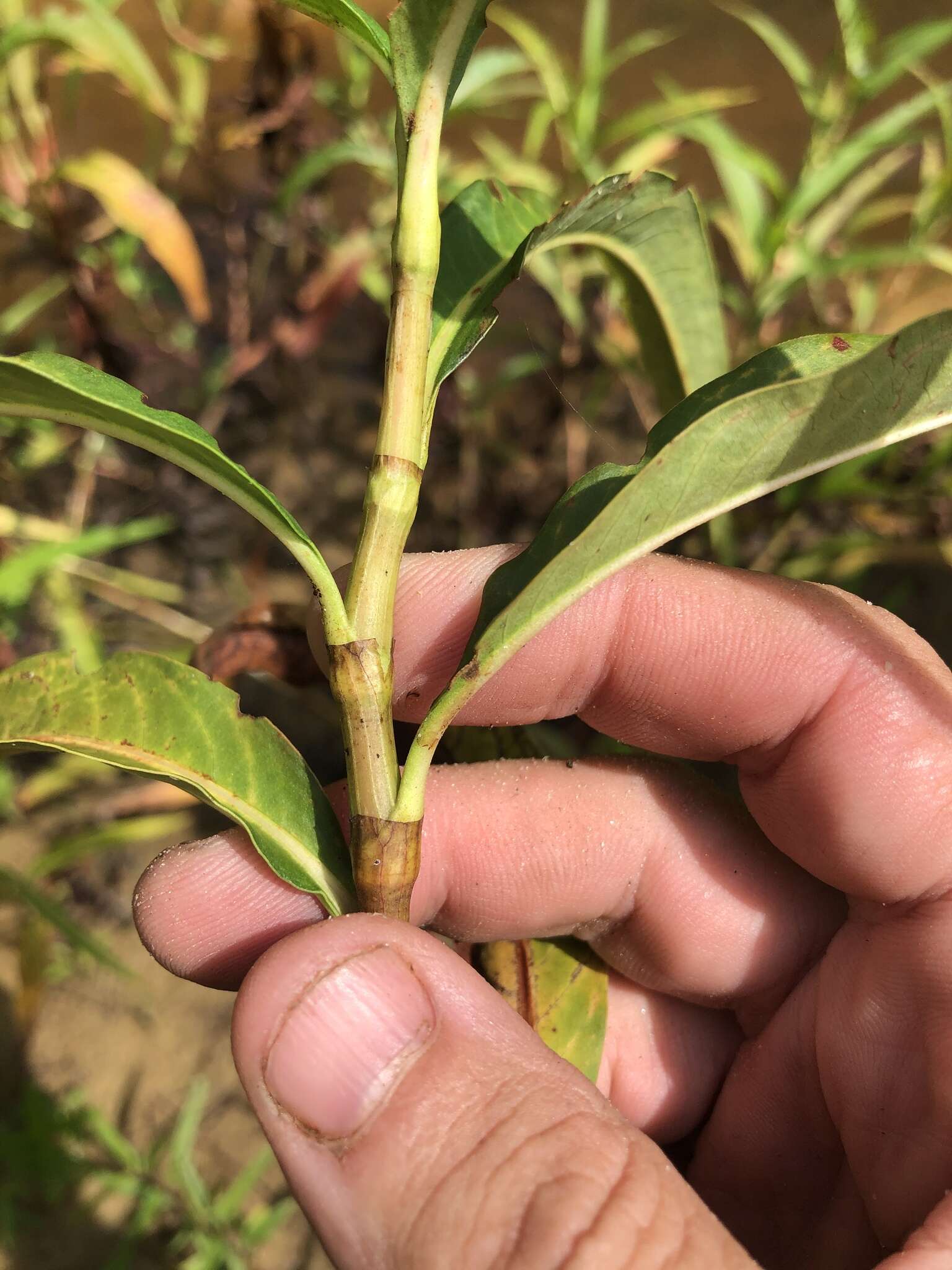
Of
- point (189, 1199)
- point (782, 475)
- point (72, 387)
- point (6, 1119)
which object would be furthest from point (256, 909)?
point (6, 1119)

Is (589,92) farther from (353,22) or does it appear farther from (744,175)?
(353,22)

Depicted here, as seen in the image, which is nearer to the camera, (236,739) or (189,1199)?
(236,739)

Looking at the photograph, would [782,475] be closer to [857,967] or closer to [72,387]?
[72,387]

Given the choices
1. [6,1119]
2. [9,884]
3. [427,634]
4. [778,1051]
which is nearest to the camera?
[427,634]

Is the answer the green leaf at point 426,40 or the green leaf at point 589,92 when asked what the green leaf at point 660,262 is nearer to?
the green leaf at point 426,40

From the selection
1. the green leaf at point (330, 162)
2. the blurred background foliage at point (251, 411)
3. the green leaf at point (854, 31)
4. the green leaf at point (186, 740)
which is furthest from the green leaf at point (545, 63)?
the green leaf at point (186, 740)

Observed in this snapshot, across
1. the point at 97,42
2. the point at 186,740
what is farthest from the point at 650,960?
the point at 97,42
